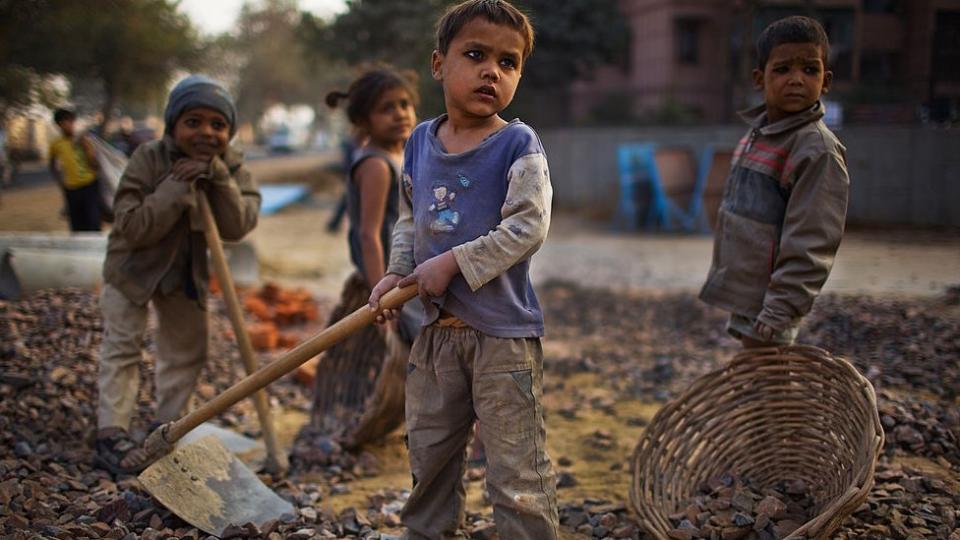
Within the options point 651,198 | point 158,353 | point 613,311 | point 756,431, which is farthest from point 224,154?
point 651,198

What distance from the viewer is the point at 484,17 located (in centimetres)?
228

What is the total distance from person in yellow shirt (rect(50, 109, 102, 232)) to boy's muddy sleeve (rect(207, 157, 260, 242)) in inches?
199

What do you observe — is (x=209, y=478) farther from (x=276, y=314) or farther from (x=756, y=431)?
(x=276, y=314)

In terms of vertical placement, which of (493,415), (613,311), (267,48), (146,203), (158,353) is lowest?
(613,311)

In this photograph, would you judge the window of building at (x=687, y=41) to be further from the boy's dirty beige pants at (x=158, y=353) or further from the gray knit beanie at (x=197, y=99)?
the boy's dirty beige pants at (x=158, y=353)

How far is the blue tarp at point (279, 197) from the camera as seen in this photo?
15.8m

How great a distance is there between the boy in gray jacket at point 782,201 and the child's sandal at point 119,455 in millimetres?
2467

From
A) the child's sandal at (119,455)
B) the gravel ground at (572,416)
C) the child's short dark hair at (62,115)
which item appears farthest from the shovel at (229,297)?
the child's short dark hair at (62,115)

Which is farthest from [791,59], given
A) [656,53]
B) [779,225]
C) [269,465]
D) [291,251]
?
[656,53]

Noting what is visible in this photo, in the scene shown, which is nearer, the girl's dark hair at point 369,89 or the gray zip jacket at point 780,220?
the gray zip jacket at point 780,220

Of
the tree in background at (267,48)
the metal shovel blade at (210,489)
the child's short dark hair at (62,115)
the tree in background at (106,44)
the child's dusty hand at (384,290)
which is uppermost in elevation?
the tree in background at (267,48)

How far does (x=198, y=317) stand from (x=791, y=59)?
2829 mm

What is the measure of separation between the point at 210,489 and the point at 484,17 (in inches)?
79.8

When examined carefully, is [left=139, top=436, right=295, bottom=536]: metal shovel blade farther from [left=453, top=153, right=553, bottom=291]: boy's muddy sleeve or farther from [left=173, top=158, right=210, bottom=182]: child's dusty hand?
[left=453, top=153, right=553, bottom=291]: boy's muddy sleeve
